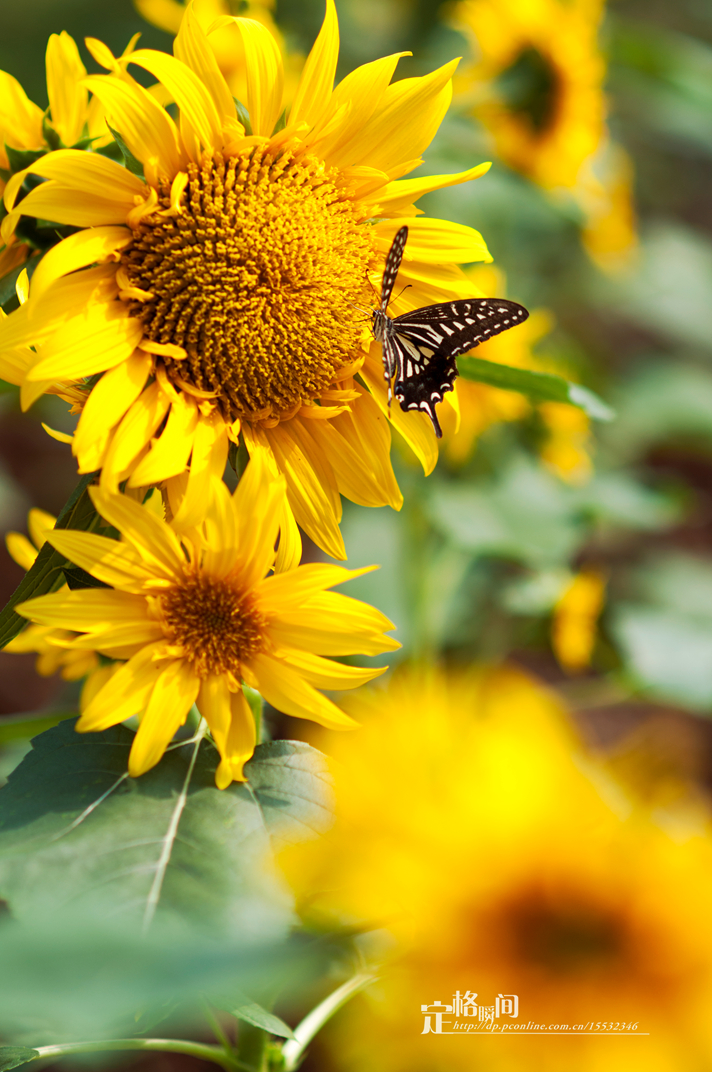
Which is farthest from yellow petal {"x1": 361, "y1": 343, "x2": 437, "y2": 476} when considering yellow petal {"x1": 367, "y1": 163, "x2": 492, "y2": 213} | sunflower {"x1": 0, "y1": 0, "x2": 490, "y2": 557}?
yellow petal {"x1": 367, "y1": 163, "x2": 492, "y2": 213}

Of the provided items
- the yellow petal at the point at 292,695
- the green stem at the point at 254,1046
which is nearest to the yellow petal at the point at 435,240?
the yellow petal at the point at 292,695

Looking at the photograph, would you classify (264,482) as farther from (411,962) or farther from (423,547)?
(423,547)

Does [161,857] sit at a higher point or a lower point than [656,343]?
lower

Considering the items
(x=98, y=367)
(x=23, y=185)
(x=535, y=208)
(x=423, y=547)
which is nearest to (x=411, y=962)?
(x=98, y=367)

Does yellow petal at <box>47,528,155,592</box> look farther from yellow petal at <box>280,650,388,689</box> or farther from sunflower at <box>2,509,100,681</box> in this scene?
sunflower at <box>2,509,100,681</box>

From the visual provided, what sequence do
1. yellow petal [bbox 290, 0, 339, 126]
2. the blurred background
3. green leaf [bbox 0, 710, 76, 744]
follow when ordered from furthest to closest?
the blurred background
green leaf [bbox 0, 710, 76, 744]
yellow petal [bbox 290, 0, 339, 126]
